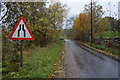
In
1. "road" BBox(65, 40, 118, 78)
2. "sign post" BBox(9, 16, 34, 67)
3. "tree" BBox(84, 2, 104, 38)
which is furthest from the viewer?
"tree" BBox(84, 2, 104, 38)

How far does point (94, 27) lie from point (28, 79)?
76.1 ft

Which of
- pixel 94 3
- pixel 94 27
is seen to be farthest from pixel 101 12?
pixel 94 27

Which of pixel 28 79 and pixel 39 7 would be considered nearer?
pixel 28 79

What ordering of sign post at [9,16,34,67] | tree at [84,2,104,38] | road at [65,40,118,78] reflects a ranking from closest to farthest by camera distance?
sign post at [9,16,34,67] → road at [65,40,118,78] → tree at [84,2,104,38]

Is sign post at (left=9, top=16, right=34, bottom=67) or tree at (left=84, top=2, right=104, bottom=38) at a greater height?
tree at (left=84, top=2, right=104, bottom=38)

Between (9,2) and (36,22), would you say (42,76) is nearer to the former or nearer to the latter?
(9,2)

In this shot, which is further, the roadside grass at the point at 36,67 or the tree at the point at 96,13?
the tree at the point at 96,13

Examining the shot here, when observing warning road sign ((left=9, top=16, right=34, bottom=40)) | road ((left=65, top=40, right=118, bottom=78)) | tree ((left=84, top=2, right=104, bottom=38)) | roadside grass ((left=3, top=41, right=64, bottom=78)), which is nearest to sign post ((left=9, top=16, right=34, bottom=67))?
warning road sign ((left=9, top=16, right=34, bottom=40))

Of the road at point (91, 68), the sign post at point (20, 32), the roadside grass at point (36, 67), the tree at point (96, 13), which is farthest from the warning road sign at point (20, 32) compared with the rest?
the tree at point (96, 13)

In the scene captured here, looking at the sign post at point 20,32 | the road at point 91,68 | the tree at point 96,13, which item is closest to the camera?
the sign post at point 20,32

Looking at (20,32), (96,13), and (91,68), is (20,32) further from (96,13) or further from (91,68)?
(96,13)

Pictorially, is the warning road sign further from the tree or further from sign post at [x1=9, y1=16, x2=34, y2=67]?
the tree

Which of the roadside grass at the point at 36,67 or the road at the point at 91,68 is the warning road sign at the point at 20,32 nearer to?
the roadside grass at the point at 36,67

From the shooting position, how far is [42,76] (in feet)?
14.8
